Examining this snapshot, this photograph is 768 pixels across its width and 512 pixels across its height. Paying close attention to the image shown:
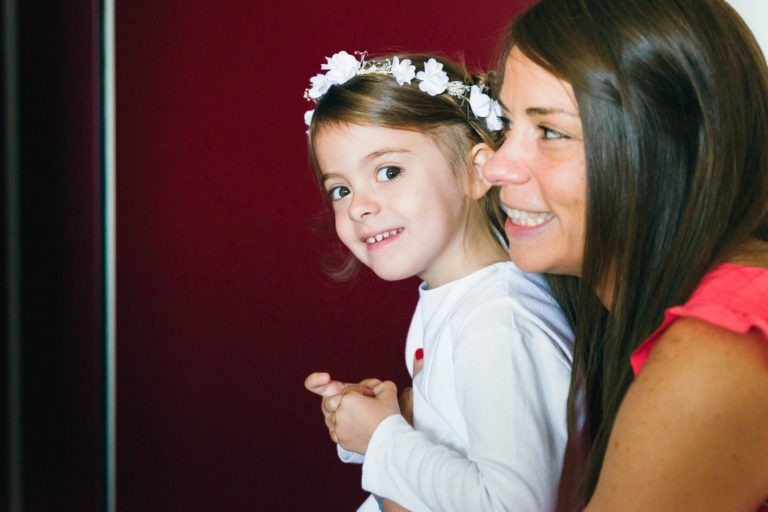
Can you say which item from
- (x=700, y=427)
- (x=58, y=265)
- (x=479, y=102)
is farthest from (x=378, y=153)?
(x=58, y=265)

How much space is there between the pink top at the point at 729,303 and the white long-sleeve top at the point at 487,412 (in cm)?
23

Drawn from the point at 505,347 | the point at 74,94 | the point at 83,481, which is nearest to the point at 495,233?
the point at 505,347

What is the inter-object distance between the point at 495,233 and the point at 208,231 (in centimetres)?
79

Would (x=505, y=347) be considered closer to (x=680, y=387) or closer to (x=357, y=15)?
(x=680, y=387)

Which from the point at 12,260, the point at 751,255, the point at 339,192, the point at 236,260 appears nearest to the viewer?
the point at 751,255

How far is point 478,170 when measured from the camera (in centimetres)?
146

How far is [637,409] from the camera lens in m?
0.88

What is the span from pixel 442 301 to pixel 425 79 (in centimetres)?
42

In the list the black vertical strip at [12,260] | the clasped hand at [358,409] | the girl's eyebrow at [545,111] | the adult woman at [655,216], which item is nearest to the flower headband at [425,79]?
the adult woman at [655,216]

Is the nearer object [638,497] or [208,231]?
[638,497]

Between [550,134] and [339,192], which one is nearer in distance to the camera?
A: [550,134]

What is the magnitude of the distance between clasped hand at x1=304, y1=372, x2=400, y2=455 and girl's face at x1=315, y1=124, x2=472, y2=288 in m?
0.21

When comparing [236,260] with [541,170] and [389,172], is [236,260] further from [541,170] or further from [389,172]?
[541,170]

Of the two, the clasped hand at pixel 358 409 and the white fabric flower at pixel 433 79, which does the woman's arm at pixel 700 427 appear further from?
the white fabric flower at pixel 433 79
